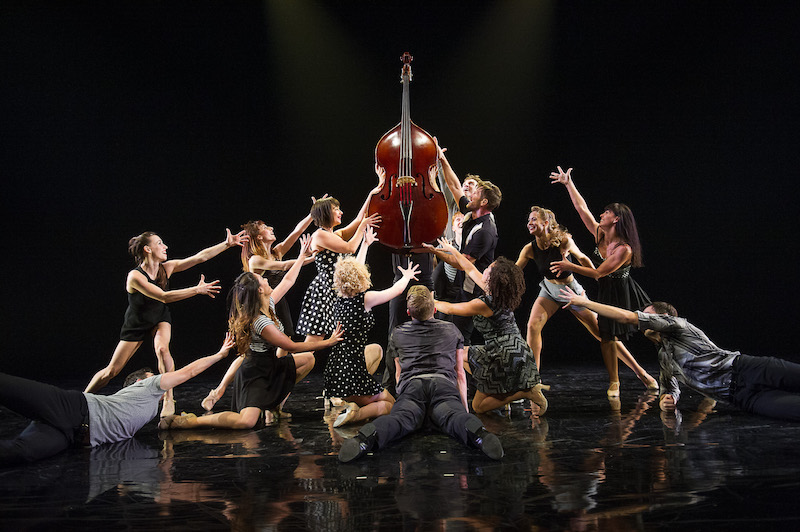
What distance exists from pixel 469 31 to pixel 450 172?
220cm

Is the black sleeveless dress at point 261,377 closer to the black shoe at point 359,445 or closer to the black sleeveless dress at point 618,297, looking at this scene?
the black shoe at point 359,445

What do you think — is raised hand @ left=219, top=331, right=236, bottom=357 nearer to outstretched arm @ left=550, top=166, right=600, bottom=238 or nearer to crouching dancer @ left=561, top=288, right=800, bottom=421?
crouching dancer @ left=561, top=288, right=800, bottom=421

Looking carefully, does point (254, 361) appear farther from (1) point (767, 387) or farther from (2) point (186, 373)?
(1) point (767, 387)

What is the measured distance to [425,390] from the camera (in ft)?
11.1

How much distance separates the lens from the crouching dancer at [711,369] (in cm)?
355

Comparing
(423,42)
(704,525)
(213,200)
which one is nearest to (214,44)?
(213,200)

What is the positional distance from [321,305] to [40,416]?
1.78 m

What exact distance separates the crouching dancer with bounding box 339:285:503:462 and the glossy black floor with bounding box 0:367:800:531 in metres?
0.09

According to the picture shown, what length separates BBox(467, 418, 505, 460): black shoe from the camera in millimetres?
2871

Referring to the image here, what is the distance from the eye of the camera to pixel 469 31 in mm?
6453

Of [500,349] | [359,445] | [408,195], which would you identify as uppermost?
[408,195]

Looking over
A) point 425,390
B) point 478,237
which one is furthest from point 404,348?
point 478,237

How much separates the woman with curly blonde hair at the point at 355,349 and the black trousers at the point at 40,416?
53.9 inches

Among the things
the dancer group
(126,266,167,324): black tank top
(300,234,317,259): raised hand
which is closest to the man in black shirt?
the dancer group
